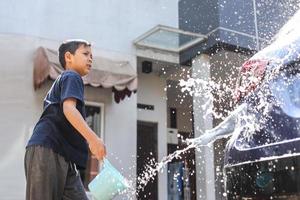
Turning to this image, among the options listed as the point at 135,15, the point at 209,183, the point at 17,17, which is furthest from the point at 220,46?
the point at 17,17

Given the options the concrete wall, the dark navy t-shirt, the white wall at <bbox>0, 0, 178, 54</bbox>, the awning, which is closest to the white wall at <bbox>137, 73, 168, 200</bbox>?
the concrete wall

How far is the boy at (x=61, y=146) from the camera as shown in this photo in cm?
308

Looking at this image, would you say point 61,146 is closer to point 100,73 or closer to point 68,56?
point 68,56

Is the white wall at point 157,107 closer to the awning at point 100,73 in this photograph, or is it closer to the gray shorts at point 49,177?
the awning at point 100,73

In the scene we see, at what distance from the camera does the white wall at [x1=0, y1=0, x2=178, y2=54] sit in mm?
9453

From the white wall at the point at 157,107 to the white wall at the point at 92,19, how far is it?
3.52ft

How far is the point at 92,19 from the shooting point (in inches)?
403

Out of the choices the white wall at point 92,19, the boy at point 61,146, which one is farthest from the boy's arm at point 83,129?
the white wall at point 92,19

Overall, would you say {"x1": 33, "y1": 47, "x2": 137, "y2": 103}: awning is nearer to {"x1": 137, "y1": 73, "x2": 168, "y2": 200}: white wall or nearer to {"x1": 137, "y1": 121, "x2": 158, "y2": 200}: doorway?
{"x1": 137, "y1": 73, "x2": 168, "y2": 200}: white wall

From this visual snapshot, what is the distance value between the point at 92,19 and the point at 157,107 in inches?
94.3

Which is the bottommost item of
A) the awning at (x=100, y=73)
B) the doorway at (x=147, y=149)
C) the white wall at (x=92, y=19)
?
the doorway at (x=147, y=149)

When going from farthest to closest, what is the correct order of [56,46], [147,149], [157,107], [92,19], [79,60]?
[157,107]
[147,149]
[92,19]
[56,46]
[79,60]

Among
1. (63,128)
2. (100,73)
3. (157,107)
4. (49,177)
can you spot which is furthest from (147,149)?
(49,177)

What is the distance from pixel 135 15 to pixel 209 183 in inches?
146
